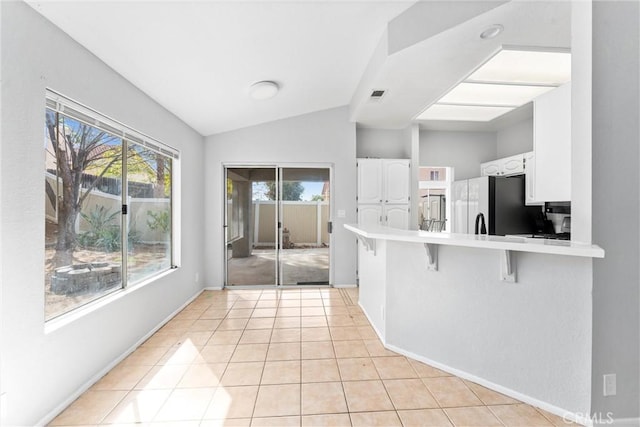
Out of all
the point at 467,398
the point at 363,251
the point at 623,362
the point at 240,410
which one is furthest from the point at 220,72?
the point at 623,362

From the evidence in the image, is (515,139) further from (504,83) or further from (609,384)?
(609,384)

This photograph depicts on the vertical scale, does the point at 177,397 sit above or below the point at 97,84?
below

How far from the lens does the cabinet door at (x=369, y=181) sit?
4.55 meters

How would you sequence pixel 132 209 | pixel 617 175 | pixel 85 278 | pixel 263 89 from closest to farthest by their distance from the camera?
pixel 617 175 → pixel 85 278 → pixel 132 209 → pixel 263 89

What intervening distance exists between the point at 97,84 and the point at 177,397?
232 cm

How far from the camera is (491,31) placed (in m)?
2.16

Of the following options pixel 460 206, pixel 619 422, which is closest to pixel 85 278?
pixel 619 422

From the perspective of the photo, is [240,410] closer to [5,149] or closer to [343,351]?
[343,351]

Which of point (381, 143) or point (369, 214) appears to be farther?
point (381, 143)

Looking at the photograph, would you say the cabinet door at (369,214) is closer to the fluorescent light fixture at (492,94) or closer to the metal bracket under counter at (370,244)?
the metal bracket under counter at (370,244)

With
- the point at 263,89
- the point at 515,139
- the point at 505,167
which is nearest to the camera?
the point at 263,89

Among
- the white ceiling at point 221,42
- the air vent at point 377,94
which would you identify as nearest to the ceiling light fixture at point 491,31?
the white ceiling at point 221,42

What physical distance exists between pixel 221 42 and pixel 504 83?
2.92 meters

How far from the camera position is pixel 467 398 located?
1824 mm
